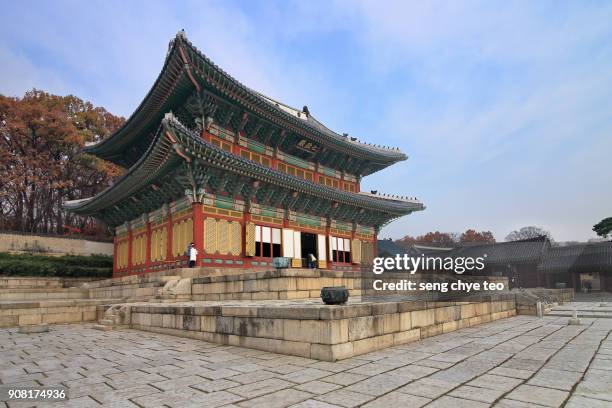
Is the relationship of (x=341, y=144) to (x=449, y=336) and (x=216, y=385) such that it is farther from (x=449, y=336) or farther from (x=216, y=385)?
(x=216, y=385)

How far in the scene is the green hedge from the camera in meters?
23.4

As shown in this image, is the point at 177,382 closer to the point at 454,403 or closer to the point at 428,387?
the point at 428,387

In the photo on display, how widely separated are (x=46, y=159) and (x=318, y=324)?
36993 mm

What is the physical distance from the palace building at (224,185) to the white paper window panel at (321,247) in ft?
0.29

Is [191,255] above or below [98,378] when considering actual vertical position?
above

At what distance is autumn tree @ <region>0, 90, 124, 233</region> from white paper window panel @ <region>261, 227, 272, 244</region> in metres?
23.1

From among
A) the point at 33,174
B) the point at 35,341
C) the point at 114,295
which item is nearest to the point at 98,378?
the point at 35,341

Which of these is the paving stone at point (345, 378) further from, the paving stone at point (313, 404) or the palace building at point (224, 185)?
the palace building at point (224, 185)

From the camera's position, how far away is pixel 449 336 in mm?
8414

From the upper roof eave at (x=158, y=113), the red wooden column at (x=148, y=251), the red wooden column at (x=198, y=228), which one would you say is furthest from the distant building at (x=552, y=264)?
the red wooden column at (x=148, y=251)

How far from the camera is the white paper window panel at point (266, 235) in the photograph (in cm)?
2056

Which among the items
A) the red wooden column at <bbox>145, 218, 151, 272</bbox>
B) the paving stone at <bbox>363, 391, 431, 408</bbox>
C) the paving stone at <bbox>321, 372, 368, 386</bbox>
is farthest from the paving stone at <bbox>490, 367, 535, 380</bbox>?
the red wooden column at <bbox>145, 218, 151, 272</bbox>

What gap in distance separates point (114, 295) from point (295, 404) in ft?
51.6

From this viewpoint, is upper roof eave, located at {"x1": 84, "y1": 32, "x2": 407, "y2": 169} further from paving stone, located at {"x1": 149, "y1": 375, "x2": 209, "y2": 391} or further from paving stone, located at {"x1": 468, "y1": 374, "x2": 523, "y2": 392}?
paving stone, located at {"x1": 468, "y1": 374, "x2": 523, "y2": 392}
